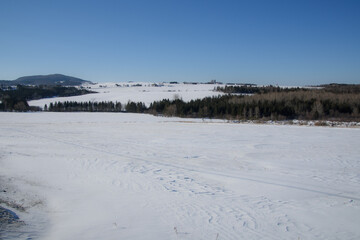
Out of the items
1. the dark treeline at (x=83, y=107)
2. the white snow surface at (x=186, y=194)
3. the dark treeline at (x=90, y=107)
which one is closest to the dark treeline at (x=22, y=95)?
the dark treeline at (x=83, y=107)

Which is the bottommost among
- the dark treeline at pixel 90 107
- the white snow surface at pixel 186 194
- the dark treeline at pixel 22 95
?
the white snow surface at pixel 186 194

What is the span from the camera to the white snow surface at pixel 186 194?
7.30m

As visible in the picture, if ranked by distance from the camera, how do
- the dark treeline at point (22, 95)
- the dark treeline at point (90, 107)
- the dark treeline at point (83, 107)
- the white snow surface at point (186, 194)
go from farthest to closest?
the dark treeline at point (83, 107) → the dark treeline at point (90, 107) → the dark treeline at point (22, 95) → the white snow surface at point (186, 194)

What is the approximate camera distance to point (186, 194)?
10297 mm

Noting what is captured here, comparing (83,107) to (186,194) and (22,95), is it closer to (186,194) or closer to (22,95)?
(22,95)

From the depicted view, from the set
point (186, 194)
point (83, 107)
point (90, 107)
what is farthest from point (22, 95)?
point (186, 194)

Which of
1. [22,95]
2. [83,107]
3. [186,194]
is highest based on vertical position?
[22,95]

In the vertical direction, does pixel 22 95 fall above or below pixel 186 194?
above

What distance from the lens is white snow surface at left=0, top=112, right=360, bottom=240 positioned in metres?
7.30

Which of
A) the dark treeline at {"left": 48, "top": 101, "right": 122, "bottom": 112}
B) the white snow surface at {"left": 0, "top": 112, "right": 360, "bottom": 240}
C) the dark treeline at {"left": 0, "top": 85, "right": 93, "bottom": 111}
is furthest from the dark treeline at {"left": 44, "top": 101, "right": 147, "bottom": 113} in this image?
the white snow surface at {"left": 0, "top": 112, "right": 360, "bottom": 240}

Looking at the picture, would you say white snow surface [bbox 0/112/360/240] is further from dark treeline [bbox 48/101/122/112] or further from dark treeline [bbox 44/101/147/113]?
dark treeline [bbox 48/101/122/112]

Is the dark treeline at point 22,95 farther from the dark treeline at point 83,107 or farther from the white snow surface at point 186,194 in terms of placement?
the white snow surface at point 186,194

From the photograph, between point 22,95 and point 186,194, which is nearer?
point 186,194

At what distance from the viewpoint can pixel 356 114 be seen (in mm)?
59000
